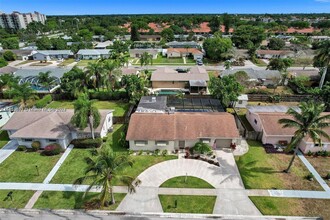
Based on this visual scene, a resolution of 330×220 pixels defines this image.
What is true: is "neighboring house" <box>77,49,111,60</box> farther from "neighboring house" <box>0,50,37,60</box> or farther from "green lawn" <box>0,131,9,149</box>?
"green lawn" <box>0,131,9,149</box>

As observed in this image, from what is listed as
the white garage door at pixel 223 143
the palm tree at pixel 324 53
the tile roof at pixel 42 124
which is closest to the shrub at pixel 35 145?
the tile roof at pixel 42 124

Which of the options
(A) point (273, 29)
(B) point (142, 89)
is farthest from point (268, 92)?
(A) point (273, 29)

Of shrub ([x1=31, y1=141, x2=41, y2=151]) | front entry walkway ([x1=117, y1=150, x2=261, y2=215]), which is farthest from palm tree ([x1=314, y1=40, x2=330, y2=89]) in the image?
shrub ([x1=31, y1=141, x2=41, y2=151])

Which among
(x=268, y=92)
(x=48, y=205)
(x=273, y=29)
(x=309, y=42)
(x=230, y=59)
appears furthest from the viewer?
(x=273, y=29)

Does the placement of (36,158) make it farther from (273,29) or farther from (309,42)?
(273,29)

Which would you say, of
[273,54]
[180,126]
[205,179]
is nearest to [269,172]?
[205,179]

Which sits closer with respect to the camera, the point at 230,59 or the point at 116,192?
the point at 116,192

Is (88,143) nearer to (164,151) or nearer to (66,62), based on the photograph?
(164,151)

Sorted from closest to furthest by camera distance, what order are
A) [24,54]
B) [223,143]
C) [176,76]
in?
1. [223,143]
2. [176,76]
3. [24,54]
